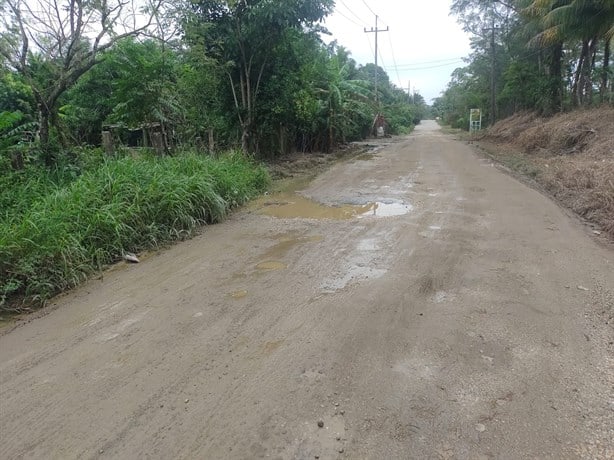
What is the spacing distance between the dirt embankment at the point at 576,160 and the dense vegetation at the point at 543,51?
2891 millimetres

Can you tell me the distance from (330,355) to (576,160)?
10126mm

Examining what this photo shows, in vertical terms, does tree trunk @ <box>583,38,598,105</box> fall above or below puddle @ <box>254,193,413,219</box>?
above

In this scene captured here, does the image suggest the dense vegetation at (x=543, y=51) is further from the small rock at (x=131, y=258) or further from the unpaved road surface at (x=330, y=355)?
the small rock at (x=131, y=258)

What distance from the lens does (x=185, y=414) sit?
2506mm

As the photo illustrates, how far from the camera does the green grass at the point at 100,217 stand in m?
4.41

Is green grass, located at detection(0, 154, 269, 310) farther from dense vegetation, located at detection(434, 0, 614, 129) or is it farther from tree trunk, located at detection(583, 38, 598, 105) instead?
tree trunk, located at detection(583, 38, 598, 105)

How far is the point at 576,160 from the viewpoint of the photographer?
10461mm

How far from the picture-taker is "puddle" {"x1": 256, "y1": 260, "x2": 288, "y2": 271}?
191 inches

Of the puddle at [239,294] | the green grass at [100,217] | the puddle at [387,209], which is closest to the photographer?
the puddle at [239,294]

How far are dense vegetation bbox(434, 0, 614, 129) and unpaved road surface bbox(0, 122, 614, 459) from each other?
43.3 ft

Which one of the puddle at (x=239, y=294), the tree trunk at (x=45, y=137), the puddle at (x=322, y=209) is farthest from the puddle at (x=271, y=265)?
the tree trunk at (x=45, y=137)

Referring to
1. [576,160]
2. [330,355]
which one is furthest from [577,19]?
[330,355]

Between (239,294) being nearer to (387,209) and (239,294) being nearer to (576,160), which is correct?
(387,209)

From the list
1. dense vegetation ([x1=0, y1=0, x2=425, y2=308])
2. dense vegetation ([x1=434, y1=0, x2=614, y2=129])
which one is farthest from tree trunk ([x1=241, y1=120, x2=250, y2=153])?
dense vegetation ([x1=434, y1=0, x2=614, y2=129])
